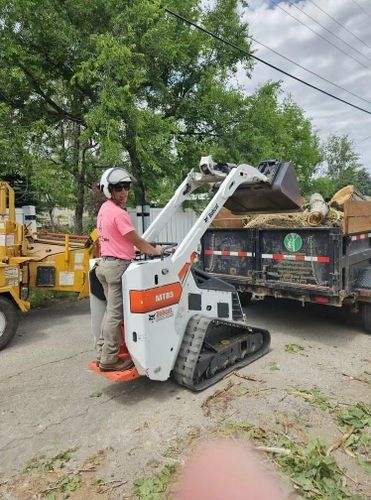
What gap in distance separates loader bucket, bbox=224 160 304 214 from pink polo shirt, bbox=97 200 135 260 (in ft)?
6.16

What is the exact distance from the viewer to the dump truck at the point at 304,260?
5.41 meters

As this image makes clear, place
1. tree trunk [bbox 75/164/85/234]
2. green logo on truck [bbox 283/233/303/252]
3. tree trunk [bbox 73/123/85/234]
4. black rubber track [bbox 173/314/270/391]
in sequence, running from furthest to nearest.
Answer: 1. tree trunk [bbox 75/164/85/234]
2. tree trunk [bbox 73/123/85/234]
3. green logo on truck [bbox 283/233/303/252]
4. black rubber track [bbox 173/314/270/391]

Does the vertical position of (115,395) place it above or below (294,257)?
below

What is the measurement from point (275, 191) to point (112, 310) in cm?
242

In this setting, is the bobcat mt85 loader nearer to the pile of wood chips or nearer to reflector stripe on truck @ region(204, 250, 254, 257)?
the pile of wood chips

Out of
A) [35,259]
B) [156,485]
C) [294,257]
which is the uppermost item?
[294,257]

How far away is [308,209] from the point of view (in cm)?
602

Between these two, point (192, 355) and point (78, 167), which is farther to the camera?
point (78, 167)

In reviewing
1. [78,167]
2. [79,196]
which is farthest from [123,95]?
[79,196]

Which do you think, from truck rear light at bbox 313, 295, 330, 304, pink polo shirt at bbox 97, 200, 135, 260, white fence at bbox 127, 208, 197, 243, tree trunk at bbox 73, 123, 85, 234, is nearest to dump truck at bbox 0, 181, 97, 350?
pink polo shirt at bbox 97, 200, 135, 260

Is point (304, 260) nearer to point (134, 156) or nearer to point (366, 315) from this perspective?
point (366, 315)

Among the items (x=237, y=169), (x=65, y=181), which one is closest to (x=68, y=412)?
(x=237, y=169)

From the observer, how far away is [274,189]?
4.96 m

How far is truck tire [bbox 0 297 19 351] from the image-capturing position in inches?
217
